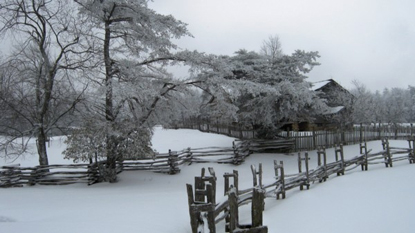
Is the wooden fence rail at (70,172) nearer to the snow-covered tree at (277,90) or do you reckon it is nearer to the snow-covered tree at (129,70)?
the snow-covered tree at (129,70)

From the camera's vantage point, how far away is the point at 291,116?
17.0 m

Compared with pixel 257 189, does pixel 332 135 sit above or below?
below

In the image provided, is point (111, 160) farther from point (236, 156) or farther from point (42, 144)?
point (236, 156)

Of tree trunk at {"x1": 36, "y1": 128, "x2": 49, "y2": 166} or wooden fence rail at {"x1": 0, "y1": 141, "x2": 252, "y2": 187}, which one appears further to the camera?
tree trunk at {"x1": 36, "y1": 128, "x2": 49, "y2": 166}

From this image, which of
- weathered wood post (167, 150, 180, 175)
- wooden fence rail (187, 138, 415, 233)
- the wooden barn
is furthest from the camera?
the wooden barn

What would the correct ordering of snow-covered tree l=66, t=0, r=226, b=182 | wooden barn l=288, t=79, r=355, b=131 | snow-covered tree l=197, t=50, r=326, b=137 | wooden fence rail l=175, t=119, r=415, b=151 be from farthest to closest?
wooden barn l=288, t=79, r=355, b=131 → wooden fence rail l=175, t=119, r=415, b=151 → snow-covered tree l=197, t=50, r=326, b=137 → snow-covered tree l=66, t=0, r=226, b=182

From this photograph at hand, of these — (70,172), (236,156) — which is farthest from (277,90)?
(70,172)

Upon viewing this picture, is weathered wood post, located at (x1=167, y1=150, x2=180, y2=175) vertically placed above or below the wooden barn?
below

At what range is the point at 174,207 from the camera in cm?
801

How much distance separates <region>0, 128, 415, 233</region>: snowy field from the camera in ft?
19.5

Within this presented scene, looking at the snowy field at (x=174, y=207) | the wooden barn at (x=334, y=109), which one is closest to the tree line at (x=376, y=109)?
the wooden barn at (x=334, y=109)

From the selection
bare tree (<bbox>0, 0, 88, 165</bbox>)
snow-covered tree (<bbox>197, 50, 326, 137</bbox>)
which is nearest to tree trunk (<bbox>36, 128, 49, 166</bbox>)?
bare tree (<bbox>0, 0, 88, 165</bbox>)

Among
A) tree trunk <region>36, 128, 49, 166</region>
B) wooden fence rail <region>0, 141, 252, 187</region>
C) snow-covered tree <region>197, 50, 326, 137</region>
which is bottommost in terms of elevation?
wooden fence rail <region>0, 141, 252, 187</region>

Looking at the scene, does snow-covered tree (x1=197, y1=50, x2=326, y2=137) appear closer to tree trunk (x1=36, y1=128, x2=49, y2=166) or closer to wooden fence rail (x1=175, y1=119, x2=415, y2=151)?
wooden fence rail (x1=175, y1=119, x2=415, y2=151)
